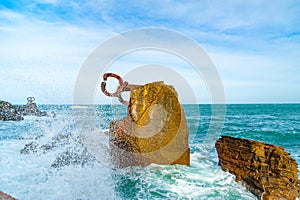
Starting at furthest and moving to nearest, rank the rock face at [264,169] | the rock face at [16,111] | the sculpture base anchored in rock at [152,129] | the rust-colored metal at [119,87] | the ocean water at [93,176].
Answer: the rock face at [16,111] < the rust-colored metal at [119,87] < the sculpture base anchored in rock at [152,129] < the ocean water at [93,176] < the rock face at [264,169]

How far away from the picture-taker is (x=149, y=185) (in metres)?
6.75

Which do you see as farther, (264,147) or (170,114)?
(170,114)

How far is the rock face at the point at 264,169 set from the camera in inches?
233

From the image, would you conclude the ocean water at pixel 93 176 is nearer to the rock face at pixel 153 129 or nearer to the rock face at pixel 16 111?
the rock face at pixel 153 129

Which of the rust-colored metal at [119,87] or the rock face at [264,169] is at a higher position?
the rust-colored metal at [119,87]

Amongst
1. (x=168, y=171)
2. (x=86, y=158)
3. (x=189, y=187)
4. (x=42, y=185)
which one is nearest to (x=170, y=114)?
(x=168, y=171)

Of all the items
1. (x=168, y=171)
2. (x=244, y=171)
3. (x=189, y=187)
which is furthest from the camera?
(x=168, y=171)

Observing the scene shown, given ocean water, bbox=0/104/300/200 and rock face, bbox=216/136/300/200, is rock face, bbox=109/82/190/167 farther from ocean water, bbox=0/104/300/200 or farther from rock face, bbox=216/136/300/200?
rock face, bbox=216/136/300/200

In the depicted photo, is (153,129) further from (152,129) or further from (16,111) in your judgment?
(16,111)

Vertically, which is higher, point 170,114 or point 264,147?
point 170,114

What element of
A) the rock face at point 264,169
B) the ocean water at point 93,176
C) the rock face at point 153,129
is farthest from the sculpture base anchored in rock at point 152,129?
the rock face at point 264,169

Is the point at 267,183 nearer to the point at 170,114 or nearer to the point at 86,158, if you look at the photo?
the point at 170,114

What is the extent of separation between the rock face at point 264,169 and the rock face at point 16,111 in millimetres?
23361

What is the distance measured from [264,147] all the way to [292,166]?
839 millimetres
